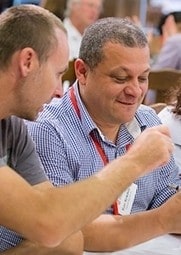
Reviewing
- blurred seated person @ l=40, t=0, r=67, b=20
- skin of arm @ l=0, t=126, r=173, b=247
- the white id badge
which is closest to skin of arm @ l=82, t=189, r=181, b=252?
the white id badge

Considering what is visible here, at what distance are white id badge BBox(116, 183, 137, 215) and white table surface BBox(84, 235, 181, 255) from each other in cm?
14

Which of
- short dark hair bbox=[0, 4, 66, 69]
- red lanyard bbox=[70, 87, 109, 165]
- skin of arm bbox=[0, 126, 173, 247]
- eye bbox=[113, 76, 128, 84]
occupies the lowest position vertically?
red lanyard bbox=[70, 87, 109, 165]

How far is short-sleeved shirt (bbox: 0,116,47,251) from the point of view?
144 cm

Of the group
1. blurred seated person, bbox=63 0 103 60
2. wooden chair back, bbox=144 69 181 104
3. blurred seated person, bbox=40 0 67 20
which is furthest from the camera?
blurred seated person, bbox=63 0 103 60

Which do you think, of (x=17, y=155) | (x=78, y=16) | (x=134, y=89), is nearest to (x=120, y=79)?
(x=134, y=89)

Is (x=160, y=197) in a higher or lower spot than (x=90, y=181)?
lower

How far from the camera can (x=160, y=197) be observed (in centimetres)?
194

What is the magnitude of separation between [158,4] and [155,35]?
1207mm

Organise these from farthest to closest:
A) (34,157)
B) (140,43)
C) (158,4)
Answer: (158,4) → (140,43) → (34,157)

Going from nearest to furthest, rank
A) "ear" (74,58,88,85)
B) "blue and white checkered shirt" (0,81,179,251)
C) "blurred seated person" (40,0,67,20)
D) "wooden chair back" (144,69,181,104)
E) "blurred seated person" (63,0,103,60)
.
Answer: "blue and white checkered shirt" (0,81,179,251), "ear" (74,58,88,85), "wooden chair back" (144,69,181,104), "blurred seated person" (40,0,67,20), "blurred seated person" (63,0,103,60)

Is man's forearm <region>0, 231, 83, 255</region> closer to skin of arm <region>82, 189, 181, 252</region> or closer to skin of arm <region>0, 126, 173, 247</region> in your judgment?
skin of arm <region>82, 189, 181, 252</region>

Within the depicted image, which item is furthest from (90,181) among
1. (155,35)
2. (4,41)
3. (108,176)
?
(155,35)

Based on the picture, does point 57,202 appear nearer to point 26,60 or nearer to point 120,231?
point 26,60

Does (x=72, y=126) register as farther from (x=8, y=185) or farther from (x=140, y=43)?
(x=8, y=185)
